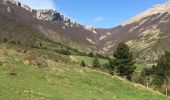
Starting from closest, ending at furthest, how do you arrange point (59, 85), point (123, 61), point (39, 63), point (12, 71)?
point (12, 71) < point (59, 85) < point (39, 63) < point (123, 61)

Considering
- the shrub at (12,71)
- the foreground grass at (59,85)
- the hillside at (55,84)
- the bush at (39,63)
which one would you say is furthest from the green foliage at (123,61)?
the shrub at (12,71)

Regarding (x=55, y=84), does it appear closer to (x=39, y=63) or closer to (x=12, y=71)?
(x=12, y=71)

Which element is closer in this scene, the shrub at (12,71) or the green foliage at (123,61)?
the shrub at (12,71)

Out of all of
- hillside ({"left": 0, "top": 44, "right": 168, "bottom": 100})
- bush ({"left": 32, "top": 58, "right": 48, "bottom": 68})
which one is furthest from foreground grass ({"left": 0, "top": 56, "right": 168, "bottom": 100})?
bush ({"left": 32, "top": 58, "right": 48, "bottom": 68})

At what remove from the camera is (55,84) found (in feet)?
104

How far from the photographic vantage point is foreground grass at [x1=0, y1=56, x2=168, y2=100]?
25781 millimetres

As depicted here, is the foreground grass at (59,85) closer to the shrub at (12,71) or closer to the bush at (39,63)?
the shrub at (12,71)

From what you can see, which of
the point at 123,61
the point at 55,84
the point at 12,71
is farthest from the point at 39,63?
the point at 123,61

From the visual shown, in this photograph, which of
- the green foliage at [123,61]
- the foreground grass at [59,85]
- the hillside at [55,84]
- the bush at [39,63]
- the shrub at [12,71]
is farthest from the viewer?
the green foliage at [123,61]

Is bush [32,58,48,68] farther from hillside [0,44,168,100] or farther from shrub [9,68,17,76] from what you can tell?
shrub [9,68,17,76]

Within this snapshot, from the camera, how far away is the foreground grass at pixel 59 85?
84.6 feet

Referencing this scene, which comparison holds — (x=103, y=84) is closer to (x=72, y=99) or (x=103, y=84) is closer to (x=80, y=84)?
(x=80, y=84)

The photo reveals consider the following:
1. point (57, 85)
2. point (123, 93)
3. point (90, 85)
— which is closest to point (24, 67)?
point (57, 85)

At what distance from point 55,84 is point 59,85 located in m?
0.36
